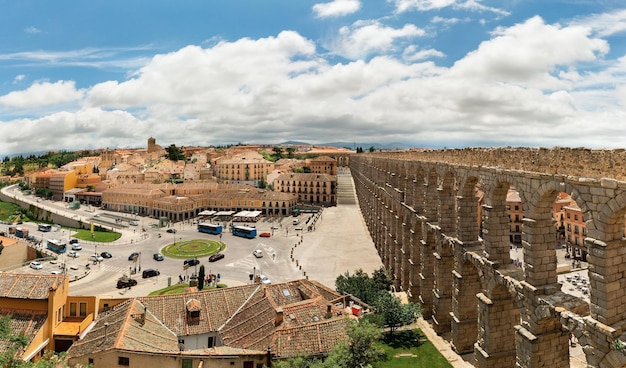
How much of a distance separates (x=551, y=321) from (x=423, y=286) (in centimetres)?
1384

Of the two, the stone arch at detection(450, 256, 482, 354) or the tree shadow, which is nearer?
A: the stone arch at detection(450, 256, 482, 354)

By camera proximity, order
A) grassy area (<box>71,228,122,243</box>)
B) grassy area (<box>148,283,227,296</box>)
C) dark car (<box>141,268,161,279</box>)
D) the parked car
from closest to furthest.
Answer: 1. grassy area (<box>148,283,227,296</box>)
2. dark car (<box>141,268,161,279</box>)
3. the parked car
4. grassy area (<box>71,228,122,243</box>)

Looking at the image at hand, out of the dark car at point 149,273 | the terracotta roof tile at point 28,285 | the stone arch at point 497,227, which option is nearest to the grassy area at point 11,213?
the dark car at point 149,273

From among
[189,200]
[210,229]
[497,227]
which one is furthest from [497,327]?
[189,200]

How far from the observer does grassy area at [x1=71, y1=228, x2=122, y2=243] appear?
70500mm

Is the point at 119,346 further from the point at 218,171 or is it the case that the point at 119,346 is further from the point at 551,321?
the point at 218,171

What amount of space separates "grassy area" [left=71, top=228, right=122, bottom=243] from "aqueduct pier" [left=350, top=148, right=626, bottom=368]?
61.6m

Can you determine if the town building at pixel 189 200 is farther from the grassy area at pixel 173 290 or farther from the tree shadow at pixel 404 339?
the tree shadow at pixel 404 339

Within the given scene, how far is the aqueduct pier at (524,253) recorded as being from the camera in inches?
446

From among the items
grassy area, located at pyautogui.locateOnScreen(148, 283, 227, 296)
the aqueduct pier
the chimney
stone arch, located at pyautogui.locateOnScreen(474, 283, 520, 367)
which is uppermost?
the aqueduct pier

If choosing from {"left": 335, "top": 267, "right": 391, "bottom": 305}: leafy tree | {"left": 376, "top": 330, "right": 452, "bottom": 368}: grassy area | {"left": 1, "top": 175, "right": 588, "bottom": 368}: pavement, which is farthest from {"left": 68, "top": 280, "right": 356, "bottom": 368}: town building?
{"left": 1, "top": 175, "right": 588, "bottom": 368}: pavement

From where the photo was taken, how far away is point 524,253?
14.9 metres

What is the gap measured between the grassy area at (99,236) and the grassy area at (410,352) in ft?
203

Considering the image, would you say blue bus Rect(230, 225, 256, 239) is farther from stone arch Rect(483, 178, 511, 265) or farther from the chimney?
stone arch Rect(483, 178, 511, 265)
